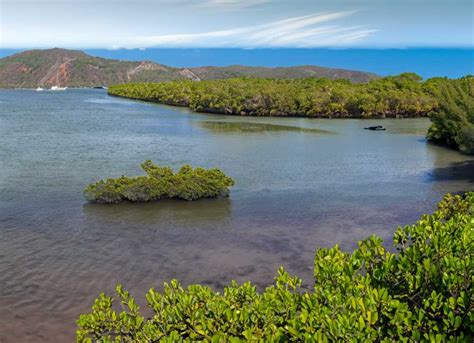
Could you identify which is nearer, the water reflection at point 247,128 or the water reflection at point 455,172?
the water reflection at point 455,172

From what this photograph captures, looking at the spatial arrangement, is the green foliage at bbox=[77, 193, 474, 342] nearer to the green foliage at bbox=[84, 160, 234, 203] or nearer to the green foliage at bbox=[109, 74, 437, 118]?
the green foliage at bbox=[84, 160, 234, 203]

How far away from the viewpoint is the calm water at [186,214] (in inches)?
583

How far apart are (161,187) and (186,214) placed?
2.64 meters

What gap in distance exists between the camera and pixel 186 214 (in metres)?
21.8

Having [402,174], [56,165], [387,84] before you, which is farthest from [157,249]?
[387,84]

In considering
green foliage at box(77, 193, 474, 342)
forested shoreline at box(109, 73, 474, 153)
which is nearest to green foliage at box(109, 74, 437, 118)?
forested shoreline at box(109, 73, 474, 153)

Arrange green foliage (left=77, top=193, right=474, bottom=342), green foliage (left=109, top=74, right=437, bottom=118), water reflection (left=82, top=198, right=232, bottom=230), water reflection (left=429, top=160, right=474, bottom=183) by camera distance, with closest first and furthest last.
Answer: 1. green foliage (left=77, top=193, right=474, bottom=342)
2. water reflection (left=82, top=198, right=232, bottom=230)
3. water reflection (left=429, top=160, right=474, bottom=183)
4. green foliage (left=109, top=74, right=437, bottom=118)

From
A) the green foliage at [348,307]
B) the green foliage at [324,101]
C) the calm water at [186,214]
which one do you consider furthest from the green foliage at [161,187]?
the green foliage at [324,101]

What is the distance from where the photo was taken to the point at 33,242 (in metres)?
17.8

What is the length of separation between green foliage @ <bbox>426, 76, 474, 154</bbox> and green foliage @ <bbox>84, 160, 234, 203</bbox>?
21199 mm

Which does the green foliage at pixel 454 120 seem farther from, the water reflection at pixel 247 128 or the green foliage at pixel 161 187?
the green foliage at pixel 161 187

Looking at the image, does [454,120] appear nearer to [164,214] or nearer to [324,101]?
[164,214]

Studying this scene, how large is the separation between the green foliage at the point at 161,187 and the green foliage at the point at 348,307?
50.3 ft

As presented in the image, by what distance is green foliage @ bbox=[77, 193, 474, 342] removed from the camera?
20.1 feet
